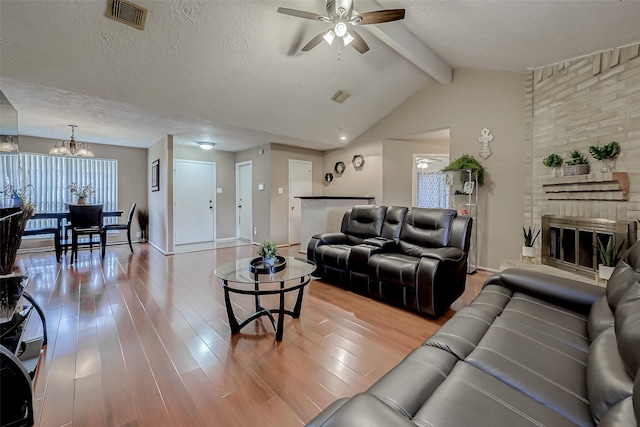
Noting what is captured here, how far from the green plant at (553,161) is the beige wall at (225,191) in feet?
20.5

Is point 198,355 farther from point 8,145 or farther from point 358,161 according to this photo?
point 358,161

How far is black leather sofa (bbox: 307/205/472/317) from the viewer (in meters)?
2.55

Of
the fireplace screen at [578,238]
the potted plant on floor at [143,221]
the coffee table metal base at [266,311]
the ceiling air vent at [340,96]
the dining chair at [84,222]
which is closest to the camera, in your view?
the coffee table metal base at [266,311]

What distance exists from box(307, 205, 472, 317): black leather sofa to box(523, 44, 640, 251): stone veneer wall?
1.46 meters

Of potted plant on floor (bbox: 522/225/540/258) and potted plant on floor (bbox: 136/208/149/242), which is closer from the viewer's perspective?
potted plant on floor (bbox: 522/225/540/258)

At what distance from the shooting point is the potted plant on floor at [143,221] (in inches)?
265

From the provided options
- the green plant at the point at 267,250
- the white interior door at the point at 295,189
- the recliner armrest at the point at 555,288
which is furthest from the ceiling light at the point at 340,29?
the white interior door at the point at 295,189

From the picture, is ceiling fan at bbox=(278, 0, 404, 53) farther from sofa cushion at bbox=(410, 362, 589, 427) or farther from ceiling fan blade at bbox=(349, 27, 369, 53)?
sofa cushion at bbox=(410, 362, 589, 427)

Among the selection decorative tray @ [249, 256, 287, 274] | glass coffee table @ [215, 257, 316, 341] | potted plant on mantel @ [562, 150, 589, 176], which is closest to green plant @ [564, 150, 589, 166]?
potted plant on mantel @ [562, 150, 589, 176]

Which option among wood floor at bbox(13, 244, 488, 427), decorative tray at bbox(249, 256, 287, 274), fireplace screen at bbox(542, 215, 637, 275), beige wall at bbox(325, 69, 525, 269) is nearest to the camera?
wood floor at bbox(13, 244, 488, 427)

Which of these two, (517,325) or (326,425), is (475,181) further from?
(326,425)

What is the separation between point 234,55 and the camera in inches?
127

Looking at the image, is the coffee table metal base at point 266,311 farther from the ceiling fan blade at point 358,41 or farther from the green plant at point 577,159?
the green plant at point 577,159

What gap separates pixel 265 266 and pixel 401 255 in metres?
1.54
